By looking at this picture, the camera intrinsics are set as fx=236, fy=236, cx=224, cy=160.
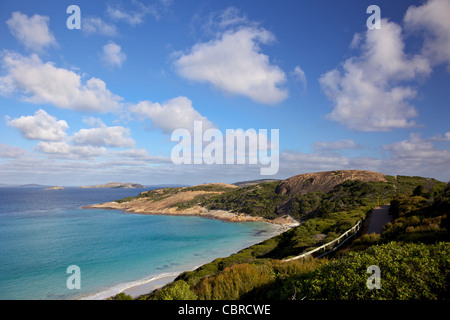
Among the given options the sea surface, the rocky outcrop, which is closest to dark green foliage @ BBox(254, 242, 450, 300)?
the sea surface

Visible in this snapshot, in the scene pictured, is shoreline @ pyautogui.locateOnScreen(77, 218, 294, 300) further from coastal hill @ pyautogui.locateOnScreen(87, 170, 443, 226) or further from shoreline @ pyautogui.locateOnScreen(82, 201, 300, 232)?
coastal hill @ pyautogui.locateOnScreen(87, 170, 443, 226)

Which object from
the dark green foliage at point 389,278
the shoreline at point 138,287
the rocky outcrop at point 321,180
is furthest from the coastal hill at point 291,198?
the dark green foliage at point 389,278

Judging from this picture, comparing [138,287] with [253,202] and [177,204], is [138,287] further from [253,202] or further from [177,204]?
[177,204]

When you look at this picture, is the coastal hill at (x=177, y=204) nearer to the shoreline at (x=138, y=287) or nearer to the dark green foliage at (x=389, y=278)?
the shoreline at (x=138, y=287)

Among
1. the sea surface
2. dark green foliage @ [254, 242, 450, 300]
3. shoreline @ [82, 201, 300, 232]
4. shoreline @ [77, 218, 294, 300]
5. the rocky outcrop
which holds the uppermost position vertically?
dark green foliage @ [254, 242, 450, 300]

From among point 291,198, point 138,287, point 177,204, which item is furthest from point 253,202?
point 138,287

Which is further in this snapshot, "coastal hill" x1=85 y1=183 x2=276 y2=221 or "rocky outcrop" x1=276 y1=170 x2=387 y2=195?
"coastal hill" x1=85 y1=183 x2=276 y2=221

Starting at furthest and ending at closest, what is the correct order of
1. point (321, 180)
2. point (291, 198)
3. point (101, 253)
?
point (321, 180)
point (291, 198)
point (101, 253)
